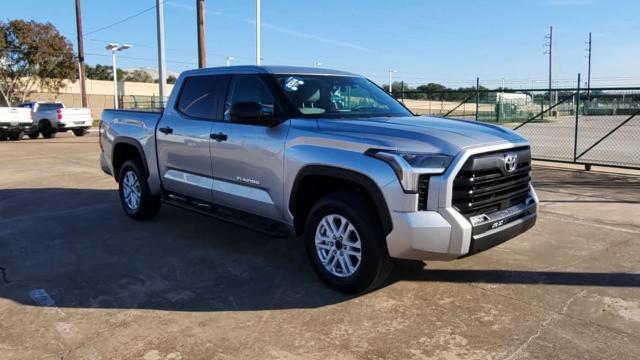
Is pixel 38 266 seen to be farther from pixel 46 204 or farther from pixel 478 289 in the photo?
pixel 478 289

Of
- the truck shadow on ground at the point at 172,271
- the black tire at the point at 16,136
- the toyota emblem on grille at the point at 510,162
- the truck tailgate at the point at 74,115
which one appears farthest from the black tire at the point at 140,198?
the truck tailgate at the point at 74,115

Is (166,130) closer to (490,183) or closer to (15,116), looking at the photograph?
(490,183)

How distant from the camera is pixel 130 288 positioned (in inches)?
189

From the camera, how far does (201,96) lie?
6152 millimetres

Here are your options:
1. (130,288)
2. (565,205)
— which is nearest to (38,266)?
(130,288)

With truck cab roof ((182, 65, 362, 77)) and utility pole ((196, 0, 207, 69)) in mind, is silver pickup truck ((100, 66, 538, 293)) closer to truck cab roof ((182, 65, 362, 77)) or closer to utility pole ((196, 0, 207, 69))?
truck cab roof ((182, 65, 362, 77))

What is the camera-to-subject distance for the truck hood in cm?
409

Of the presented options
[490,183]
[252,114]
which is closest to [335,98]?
[252,114]

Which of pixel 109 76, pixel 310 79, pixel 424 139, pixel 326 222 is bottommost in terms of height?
pixel 326 222

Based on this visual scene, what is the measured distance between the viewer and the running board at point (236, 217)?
5039 mm

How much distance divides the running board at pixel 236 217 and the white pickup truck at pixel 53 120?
66.8 ft

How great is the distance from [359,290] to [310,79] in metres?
2.22

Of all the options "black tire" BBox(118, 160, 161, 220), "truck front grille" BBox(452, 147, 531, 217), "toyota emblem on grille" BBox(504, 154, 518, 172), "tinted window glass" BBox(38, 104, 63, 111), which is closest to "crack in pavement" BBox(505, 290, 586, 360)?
"truck front grille" BBox(452, 147, 531, 217)

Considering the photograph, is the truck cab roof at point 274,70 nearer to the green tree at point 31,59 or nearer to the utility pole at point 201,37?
the utility pole at point 201,37
